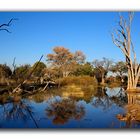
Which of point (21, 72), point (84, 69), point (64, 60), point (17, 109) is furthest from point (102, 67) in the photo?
point (17, 109)

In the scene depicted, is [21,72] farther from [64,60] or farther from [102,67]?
[102,67]

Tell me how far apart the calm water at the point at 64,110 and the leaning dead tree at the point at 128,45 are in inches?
11.5

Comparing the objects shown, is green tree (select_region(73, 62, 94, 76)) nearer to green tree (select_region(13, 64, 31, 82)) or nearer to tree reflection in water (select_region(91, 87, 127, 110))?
tree reflection in water (select_region(91, 87, 127, 110))

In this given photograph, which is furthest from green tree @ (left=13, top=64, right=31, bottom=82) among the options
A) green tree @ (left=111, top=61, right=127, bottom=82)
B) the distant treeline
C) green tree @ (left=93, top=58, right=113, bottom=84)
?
green tree @ (left=111, top=61, right=127, bottom=82)

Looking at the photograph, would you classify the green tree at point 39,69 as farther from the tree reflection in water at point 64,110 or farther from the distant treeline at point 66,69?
the tree reflection in water at point 64,110

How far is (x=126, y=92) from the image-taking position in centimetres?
536

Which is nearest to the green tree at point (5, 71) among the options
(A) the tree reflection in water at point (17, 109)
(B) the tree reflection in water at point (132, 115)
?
(A) the tree reflection in water at point (17, 109)

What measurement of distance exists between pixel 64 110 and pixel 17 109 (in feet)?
2.13

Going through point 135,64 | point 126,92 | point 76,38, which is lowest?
point 126,92
